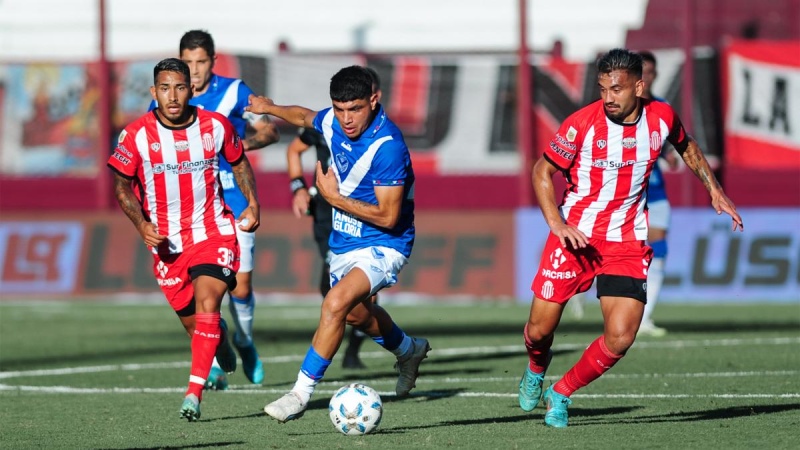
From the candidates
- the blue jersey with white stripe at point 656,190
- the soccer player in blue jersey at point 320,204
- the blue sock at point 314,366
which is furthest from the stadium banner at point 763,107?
the blue sock at point 314,366

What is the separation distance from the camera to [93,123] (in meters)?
22.8

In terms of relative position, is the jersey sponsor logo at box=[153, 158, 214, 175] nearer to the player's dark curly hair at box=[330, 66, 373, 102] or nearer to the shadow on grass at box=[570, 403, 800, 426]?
the player's dark curly hair at box=[330, 66, 373, 102]

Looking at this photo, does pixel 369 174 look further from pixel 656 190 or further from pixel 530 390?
pixel 656 190

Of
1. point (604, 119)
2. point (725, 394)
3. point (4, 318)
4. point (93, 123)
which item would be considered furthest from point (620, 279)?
point (93, 123)

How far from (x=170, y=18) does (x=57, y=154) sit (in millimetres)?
3811

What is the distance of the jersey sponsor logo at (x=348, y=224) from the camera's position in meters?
8.15

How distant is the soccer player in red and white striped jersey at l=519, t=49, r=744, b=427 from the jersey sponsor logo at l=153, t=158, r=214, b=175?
199 centimetres

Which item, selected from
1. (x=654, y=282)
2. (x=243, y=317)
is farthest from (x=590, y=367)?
(x=654, y=282)

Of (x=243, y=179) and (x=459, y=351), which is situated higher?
(x=243, y=179)

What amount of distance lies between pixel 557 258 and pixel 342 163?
133cm

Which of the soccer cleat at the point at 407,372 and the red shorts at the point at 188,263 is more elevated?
the red shorts at the point at 188,263

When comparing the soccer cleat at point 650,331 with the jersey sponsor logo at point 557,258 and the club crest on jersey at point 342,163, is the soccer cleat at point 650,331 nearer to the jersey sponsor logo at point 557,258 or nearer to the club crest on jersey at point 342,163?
the jersey sponsor logo at point 557,258

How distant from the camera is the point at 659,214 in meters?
13.2

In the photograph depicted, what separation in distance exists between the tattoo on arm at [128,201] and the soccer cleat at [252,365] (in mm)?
1630
